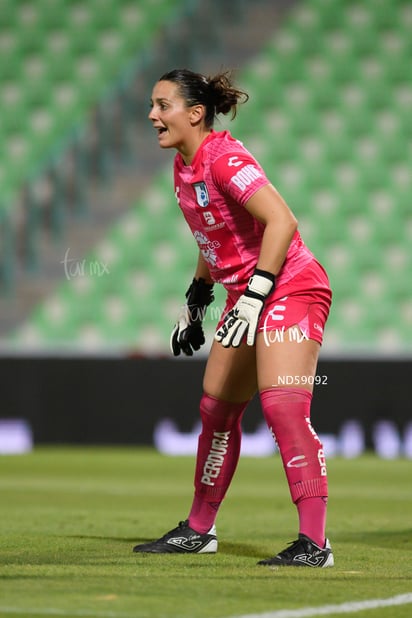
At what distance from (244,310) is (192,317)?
0.99 meters

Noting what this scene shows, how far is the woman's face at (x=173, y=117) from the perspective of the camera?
4.93 metres

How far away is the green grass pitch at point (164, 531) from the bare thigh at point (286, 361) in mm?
664

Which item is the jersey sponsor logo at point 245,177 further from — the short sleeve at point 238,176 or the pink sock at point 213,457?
the pink sock at point 213,457

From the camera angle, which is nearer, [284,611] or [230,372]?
[284,611]

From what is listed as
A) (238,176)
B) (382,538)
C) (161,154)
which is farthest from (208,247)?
(161,154)

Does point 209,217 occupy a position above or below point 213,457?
above

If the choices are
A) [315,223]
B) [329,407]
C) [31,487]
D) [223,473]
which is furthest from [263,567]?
[315,223]

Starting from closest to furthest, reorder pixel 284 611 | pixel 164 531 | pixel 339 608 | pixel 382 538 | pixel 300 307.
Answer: pixel 284 611, pixel 339 608, pixel 300 307, pixel 382 538, pixel 164 531

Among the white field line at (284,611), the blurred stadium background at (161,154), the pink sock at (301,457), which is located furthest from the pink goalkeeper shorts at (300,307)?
the blurred stadium background at (161,154)

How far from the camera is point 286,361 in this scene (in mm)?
4637

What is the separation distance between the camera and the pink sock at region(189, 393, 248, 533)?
200 inches

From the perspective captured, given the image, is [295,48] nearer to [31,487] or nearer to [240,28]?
[240,28]

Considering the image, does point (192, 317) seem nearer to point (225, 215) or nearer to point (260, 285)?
point (225, 215)

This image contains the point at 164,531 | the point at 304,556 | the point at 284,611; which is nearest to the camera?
the point at 284,611
